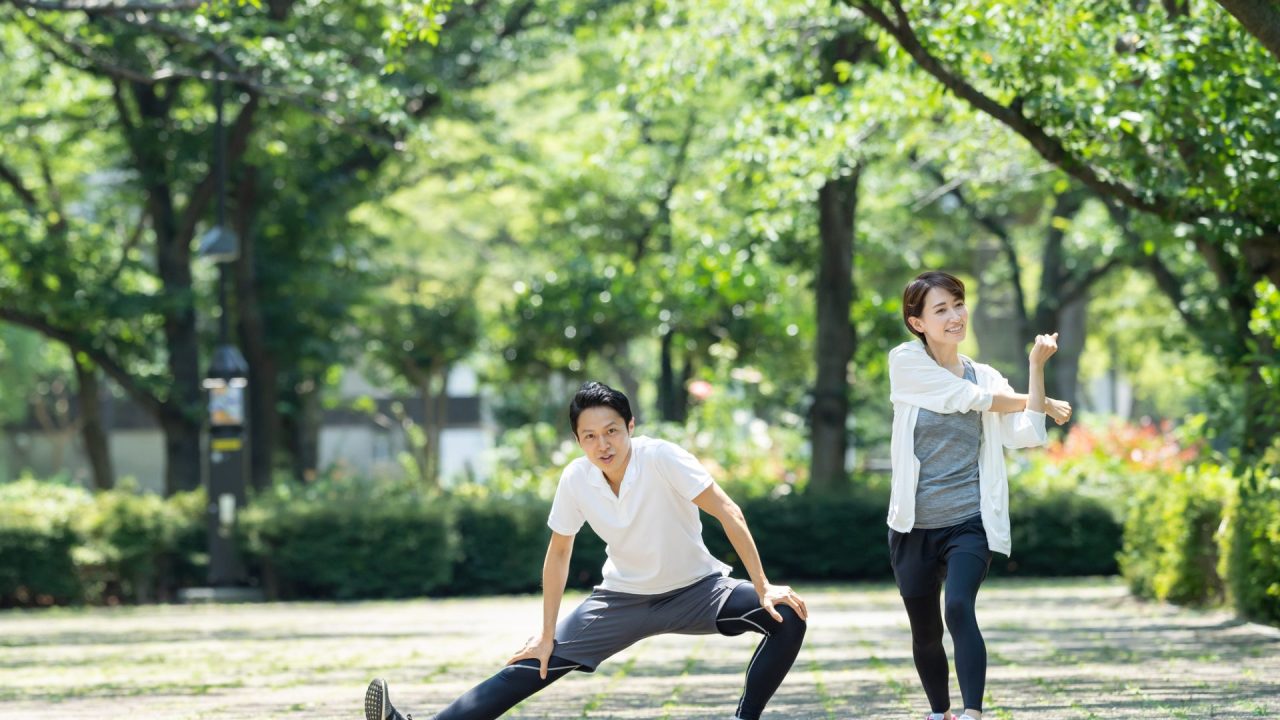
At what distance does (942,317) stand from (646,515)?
1.26 m

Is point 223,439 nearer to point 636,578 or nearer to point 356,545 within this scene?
point 356,545

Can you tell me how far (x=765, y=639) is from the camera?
250 inches

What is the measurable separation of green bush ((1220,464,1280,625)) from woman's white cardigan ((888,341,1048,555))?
6.22 metres

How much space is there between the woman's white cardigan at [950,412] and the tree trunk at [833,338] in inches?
630

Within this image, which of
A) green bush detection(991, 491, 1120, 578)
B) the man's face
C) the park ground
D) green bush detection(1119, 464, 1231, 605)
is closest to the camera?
the man's face

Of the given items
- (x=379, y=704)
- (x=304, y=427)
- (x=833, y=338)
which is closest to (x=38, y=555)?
(x=833, y=338)

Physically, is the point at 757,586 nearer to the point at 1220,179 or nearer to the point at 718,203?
the point at 1220,179

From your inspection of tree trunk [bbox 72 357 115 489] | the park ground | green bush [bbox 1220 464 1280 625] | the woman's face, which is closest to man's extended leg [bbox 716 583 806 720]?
the woman's face

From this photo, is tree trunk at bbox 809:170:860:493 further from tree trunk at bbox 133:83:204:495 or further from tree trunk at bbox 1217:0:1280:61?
tree trunk at bbox 1217:0:1280:61

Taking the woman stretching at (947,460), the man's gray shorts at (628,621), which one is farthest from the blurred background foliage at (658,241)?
the man's gray shorts at (628,621)

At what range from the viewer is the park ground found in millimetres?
8859

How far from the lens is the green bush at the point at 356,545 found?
21609 mm

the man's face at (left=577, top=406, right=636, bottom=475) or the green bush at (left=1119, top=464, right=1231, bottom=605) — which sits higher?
the man's face at (left=577, top=406, right=636, bottom=475)

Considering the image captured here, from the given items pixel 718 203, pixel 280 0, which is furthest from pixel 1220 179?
pixel 280 0
